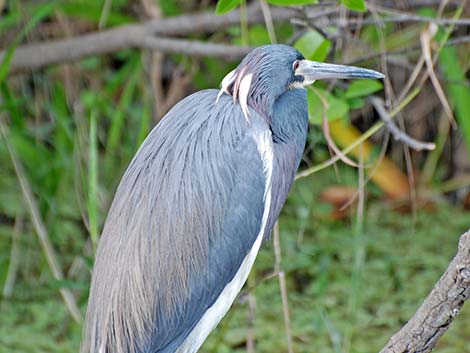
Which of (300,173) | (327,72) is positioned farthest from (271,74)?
(300,173)

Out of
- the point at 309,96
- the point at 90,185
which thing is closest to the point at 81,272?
the point at 90,185

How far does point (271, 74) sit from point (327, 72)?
0.12 meters

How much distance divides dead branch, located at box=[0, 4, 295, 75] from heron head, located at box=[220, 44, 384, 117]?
71 cm

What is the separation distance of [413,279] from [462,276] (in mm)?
1566

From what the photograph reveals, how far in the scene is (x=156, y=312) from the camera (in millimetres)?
2025

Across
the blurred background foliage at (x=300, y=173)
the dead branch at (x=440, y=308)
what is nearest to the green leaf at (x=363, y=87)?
the blurred background foliage at (x=300, y=173)

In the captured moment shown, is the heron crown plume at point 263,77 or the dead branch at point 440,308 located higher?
the heron crown plume at point 263,77

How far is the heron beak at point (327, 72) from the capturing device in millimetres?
2068

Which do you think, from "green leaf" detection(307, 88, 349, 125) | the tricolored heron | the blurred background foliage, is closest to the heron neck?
the tricolored heron

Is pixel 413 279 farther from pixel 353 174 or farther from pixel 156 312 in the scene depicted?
pixel 156 312

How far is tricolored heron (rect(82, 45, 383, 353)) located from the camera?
2000 millimetres

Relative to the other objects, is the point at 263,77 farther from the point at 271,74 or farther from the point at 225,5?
the point at 225,5

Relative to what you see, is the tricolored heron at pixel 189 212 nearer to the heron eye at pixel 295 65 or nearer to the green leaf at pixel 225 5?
the heron eye at pixel 295 65

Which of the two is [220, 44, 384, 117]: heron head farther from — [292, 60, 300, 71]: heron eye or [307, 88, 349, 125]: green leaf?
[307, 88, 349, 125]: green leaf
